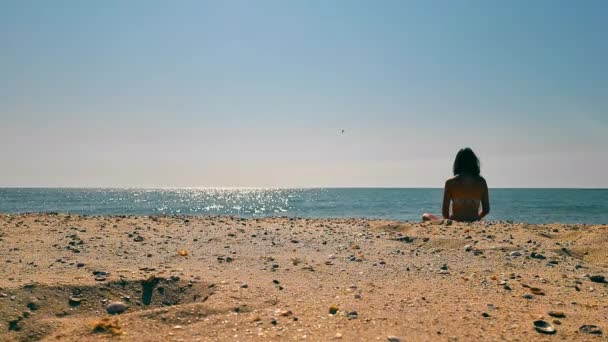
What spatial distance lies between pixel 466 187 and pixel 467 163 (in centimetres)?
60

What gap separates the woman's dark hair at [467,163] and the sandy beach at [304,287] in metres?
1.62

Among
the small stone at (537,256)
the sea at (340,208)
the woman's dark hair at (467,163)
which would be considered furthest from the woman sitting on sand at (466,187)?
the sea at (340,208)

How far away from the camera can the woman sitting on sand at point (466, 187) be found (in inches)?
414

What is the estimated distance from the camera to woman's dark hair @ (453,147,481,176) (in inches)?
413

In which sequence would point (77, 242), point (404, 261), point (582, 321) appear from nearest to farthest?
point (582, 321) → point (404, 261) → point (77, 242)

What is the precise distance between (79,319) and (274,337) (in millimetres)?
2329

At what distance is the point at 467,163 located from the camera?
34.5 ft

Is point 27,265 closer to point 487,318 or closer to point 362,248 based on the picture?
point 362,248

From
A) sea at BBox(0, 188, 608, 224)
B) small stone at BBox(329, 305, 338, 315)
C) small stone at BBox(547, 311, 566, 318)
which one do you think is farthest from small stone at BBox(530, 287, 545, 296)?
sea at BBox(0, 188, 608, 224)

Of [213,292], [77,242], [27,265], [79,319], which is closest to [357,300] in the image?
[213,292]

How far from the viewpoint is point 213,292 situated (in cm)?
526

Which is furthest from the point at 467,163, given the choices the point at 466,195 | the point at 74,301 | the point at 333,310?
the point at 74,301

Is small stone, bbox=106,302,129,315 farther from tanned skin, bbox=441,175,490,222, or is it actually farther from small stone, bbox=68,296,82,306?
tanned skin, bbox=441,175,490,222

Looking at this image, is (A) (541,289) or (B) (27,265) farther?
(B) (27,265)
